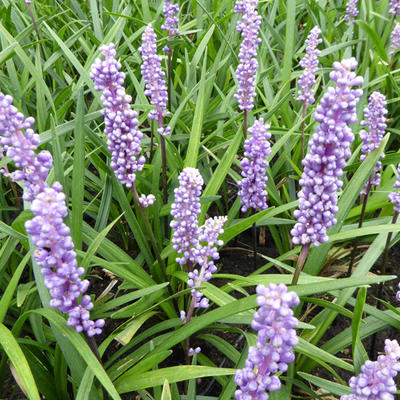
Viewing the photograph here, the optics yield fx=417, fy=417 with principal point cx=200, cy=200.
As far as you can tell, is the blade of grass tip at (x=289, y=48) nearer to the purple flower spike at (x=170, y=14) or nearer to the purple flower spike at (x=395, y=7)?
the purple flower spike at (x=170, y=14)

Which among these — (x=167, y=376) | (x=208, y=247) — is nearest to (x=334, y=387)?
(x=167, y=376)

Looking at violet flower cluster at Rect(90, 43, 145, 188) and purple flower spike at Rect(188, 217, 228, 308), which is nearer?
violet flower cluster at Rect(90, 43, 145, 188)

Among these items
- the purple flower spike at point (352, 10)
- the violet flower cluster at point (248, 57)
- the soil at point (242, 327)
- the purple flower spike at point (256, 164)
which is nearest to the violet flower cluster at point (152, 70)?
the violet flower cluster at point (248, 57)

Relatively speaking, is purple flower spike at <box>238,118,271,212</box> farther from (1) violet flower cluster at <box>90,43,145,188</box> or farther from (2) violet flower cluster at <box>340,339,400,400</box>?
(2) violet flower cluster at <box>340,339,400,400</box>

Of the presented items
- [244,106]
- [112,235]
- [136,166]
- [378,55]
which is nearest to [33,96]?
[112,235]

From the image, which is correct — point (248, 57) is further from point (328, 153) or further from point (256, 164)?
point (328, 153)

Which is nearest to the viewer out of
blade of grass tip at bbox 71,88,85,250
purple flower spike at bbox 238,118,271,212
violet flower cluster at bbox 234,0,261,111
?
blade of grass tip at bbox 71,88,85,250

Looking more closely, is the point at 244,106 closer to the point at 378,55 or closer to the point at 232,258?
the point at 232,258

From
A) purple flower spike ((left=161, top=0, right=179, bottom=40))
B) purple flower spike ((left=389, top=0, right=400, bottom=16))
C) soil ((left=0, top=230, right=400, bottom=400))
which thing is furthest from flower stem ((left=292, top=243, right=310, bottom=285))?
purple flower spike ((left=389, top=0, right=400, bottom=16))
